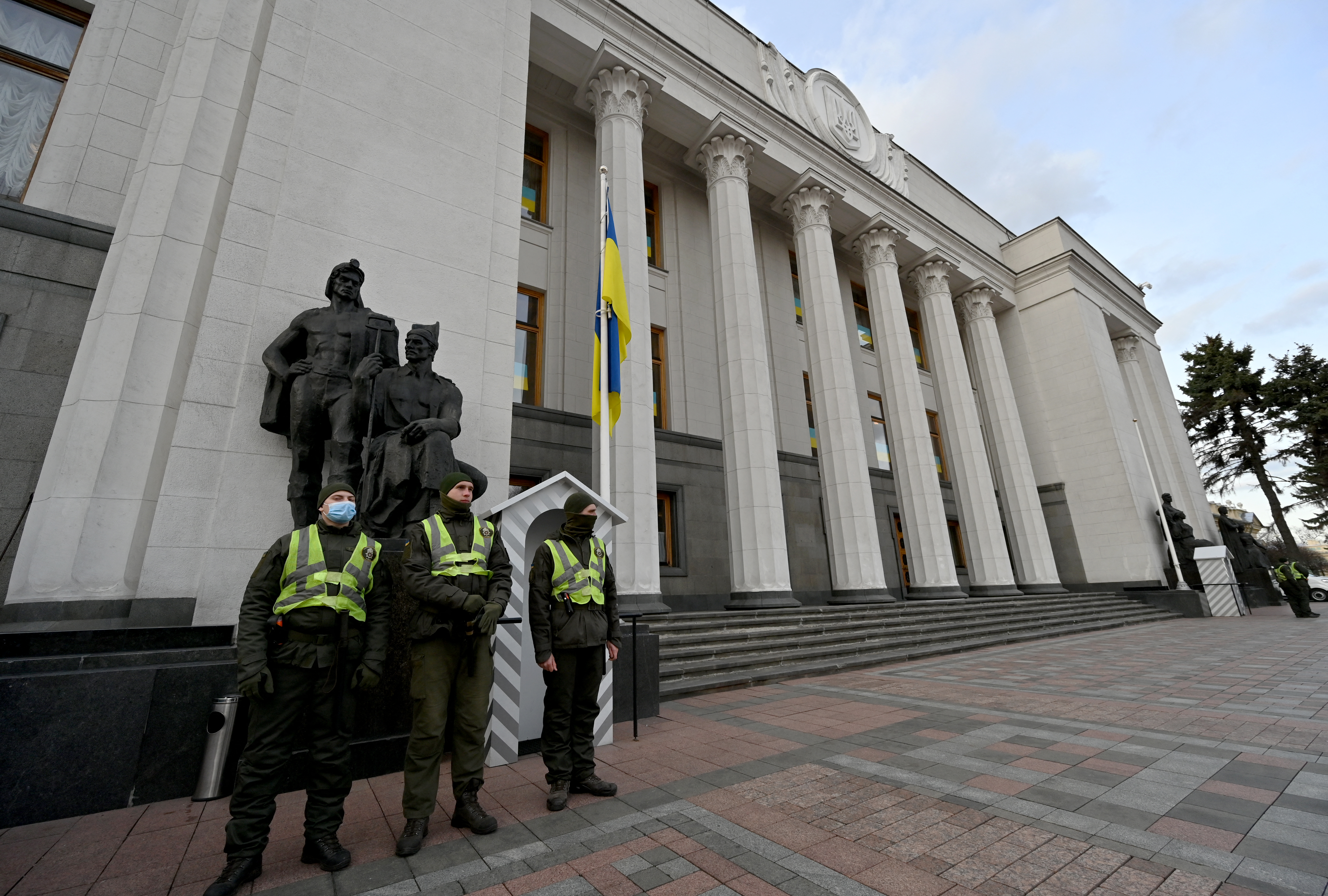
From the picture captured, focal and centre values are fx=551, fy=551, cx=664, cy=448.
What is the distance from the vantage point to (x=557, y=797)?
12.4ft

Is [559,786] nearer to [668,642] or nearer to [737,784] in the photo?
[737,784]

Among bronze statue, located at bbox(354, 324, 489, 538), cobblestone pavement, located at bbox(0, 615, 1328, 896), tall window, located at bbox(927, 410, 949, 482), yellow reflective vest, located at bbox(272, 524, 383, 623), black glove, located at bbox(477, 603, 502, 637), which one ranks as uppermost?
tall window, located at bbox(927, 410, 949, 482)

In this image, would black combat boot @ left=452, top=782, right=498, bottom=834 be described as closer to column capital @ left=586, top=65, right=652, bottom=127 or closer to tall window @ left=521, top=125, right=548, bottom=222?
tall window @ left=521, top=125, right=548, bottom=222

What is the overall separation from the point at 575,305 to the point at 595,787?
12.5m

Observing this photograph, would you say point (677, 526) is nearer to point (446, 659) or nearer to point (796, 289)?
point (796, 289)

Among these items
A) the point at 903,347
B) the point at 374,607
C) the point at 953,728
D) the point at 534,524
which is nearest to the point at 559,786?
the point at 374,607

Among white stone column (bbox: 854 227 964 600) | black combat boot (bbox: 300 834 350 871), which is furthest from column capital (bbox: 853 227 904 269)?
black combat boot (bbox: 300 834 350 871)

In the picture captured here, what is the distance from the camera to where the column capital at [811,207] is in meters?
17.2

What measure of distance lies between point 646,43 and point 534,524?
45.8ft

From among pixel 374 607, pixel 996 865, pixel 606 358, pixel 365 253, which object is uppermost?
pixel 365 253

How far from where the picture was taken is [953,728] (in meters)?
5.47

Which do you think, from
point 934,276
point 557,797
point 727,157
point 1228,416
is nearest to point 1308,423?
point 1228,416

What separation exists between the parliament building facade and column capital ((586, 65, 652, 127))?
8 cm

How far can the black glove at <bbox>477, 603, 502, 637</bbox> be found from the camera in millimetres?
3488
